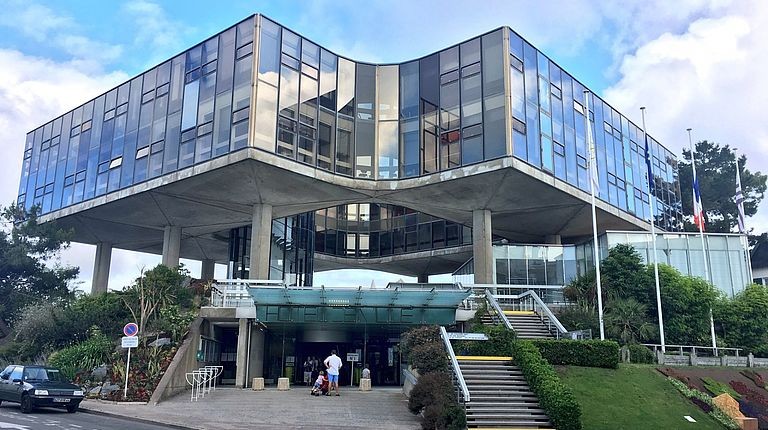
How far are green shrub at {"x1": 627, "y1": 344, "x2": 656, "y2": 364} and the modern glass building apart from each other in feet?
23.2

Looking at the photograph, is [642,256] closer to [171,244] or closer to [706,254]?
[706,254]

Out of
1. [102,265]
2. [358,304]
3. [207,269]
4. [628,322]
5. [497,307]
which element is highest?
[207,269]

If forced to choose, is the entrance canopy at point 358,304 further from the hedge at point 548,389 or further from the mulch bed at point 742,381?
the mulch bed at point 742,381

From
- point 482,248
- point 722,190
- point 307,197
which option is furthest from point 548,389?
point 722,190

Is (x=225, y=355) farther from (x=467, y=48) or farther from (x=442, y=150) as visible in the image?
(x=467, y=48)

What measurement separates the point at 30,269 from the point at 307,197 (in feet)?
55.6

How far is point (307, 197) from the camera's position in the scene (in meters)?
34.6

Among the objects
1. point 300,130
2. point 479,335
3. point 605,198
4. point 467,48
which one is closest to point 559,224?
point 605,198

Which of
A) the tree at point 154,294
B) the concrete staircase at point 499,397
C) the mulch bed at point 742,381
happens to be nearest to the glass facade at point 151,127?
the tree at point 154,294

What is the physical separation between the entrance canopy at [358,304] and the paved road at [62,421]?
28.5ft

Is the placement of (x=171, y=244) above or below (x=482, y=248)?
above

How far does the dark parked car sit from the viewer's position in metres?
18.6

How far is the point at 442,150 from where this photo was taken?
33.2m

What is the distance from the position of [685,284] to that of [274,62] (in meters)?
22.5
